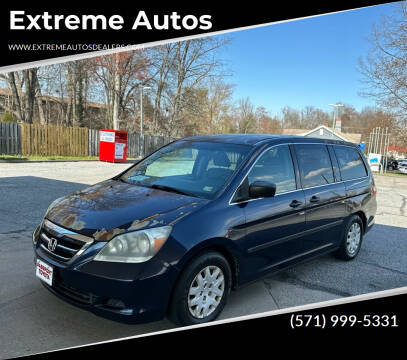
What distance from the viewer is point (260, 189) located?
132 inches

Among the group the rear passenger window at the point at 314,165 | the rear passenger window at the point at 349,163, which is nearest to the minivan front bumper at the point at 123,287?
the rear passenger window at the point at 314,165

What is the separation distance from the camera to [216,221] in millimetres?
3041

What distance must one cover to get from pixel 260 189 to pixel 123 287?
5.07 feet

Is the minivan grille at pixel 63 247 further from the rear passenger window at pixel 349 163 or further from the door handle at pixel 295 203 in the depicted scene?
the rear passenger window at pixel 349 163

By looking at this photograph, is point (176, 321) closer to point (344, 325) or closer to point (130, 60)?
point (344, 325)

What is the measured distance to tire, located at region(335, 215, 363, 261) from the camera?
4969mm

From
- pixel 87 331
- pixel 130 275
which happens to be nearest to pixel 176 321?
pixel 130 275

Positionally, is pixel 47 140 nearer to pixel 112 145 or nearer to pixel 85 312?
pixel 112 145

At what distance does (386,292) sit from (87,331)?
132 inches

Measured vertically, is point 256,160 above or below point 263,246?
above

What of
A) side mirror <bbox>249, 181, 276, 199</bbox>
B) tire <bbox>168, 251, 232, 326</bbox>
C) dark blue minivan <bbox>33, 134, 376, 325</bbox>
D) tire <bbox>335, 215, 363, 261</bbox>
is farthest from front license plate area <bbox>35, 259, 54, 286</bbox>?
tire <bbox>335, 215, 363, 261</bbox>

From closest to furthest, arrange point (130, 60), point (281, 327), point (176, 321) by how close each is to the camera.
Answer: point (176, 321), point (281, 327), point (130, 60)

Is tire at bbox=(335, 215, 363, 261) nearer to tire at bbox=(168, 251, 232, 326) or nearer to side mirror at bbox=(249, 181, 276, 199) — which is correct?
side mirror at bbox=(249, 181, 276, 199)

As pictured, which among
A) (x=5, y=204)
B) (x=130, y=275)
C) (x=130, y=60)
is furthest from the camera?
(x=130, y=60)
